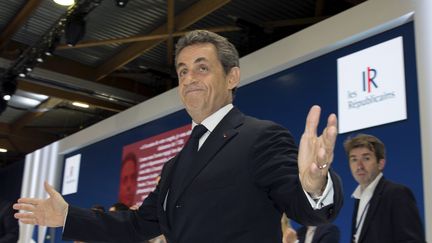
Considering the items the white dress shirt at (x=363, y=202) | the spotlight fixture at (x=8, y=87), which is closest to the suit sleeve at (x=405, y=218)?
the white dress shirt at (x=363, y=202)

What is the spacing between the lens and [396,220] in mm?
2873

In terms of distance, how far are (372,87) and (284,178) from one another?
3.40 metres

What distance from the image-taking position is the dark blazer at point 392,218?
9.26 ft

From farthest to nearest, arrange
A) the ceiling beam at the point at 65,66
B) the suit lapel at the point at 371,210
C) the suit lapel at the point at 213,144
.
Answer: the ceiling beam at the point at 65,66 → the suit lapel at the point at 371,210 → the suit lapel at the point at 213,144

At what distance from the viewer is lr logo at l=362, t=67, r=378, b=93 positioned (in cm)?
447

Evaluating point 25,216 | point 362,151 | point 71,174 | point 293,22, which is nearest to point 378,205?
point 362,151

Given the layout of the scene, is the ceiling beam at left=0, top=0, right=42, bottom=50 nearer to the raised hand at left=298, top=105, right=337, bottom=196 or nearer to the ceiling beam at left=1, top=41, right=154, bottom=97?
the ceiling beam at left=1, top=41, right=154, bottom=97

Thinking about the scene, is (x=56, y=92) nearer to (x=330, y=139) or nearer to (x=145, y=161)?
(x=145, y=161)

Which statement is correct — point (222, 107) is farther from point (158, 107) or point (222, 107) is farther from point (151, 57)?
point (151, 57)

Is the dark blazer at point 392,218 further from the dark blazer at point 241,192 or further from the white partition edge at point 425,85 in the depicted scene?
the dark blazer at point 241,192

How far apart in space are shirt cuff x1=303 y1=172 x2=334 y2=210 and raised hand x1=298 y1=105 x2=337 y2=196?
1 cm

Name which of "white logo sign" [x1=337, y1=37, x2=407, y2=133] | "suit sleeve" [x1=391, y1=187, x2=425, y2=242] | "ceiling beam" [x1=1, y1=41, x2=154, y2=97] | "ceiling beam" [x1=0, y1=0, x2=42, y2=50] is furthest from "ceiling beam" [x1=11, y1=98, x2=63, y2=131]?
"suit sleeve" [x1=391, y1=187, x2=425, y2=242]

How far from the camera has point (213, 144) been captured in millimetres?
1465

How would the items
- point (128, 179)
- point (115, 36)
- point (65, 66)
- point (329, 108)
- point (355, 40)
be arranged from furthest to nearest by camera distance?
point (65, 66) < point (115, 36) < point (128, 179) < point (329, 108) < point (355, 40)
